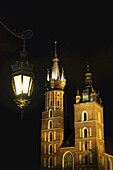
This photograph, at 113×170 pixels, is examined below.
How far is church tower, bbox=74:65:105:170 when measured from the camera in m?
63.0

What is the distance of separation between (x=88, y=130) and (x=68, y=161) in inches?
255

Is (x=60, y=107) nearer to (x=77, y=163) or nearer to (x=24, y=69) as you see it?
(x=77, y=163)

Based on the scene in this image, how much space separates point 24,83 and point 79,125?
5686 centimetres

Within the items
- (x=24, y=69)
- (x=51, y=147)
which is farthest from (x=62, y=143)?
(x=24, y=69)

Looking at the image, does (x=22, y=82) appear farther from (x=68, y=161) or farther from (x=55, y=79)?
(x=55, y=79)

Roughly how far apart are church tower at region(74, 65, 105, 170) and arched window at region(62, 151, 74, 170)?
1089 millimetres

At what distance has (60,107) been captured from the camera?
6938 centimetres

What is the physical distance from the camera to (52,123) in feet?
224

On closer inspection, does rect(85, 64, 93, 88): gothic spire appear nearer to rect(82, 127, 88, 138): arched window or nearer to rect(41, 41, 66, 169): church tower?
rect(41, 41, 66, 169): church tower

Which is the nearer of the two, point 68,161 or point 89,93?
point 68,161

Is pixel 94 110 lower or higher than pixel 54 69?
lower

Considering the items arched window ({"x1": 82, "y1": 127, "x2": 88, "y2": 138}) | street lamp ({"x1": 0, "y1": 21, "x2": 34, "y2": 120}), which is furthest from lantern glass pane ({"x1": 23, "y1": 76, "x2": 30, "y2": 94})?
arched window ({"x1": 82, "y1": 127, "x2": 88, "y2": 138})

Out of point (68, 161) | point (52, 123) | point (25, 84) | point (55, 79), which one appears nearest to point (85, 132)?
point (68, 161)

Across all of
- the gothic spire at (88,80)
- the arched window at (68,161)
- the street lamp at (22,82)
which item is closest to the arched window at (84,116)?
the gothic spire at (88,80)
